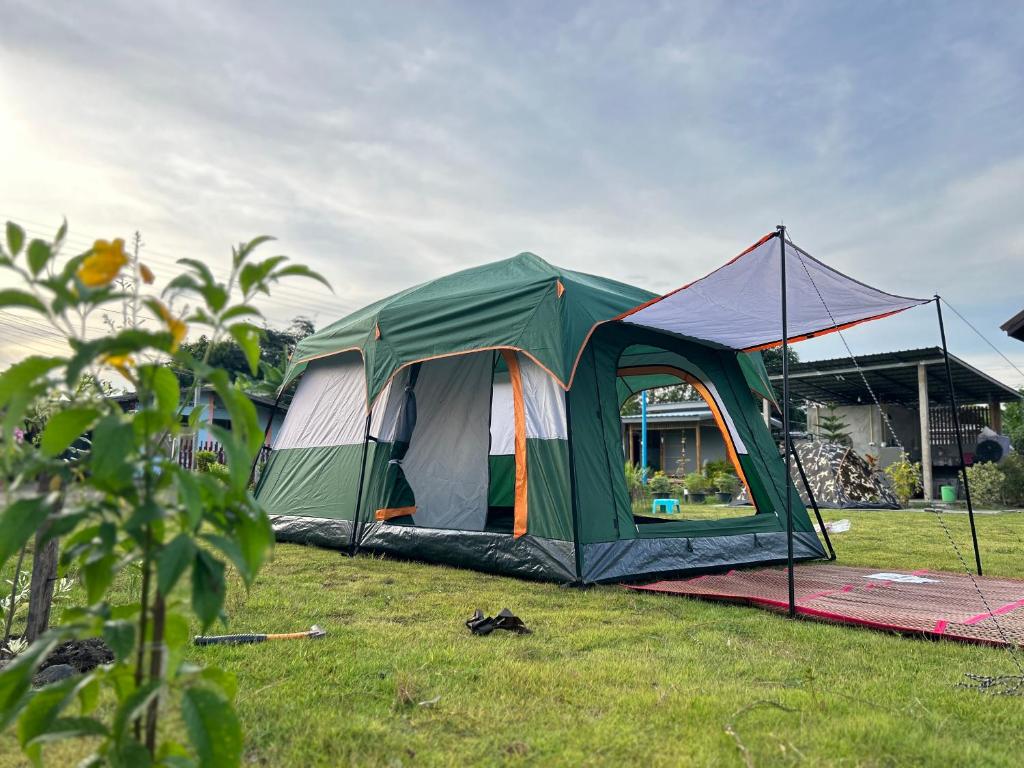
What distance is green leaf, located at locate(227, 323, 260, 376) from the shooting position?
1078 millimetres

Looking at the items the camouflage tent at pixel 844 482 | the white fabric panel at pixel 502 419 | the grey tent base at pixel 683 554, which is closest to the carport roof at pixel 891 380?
the camouflage tent at pixel 844 482

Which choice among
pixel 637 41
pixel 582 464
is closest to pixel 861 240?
pixel 637 41

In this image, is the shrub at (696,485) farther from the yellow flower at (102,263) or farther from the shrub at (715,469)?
the yellow flower at (102,263)

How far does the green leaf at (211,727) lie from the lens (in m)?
0.97

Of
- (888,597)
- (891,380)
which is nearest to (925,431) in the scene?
(891,380)

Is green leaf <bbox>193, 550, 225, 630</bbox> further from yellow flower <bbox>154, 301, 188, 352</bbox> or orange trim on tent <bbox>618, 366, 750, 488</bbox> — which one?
orange trim on tent <bbox>618, 366, 750, 488</bbox>

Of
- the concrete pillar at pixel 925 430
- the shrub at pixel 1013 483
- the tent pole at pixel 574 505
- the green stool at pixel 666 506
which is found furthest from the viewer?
the concrete pillar at pixel 925 430

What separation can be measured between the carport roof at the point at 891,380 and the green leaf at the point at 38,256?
488 inches

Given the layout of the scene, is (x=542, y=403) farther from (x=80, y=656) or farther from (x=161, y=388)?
(x=161, y=388)

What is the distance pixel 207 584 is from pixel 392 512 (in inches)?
176

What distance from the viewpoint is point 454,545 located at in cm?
482

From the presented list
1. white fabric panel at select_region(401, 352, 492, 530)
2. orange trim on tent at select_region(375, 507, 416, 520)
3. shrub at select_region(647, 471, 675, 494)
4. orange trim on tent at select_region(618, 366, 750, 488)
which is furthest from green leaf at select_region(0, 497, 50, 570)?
shrub at select_region(647, 471, 675, 494)

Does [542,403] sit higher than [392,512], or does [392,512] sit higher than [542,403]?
[542,403]

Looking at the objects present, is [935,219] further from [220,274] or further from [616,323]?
[220,274]
